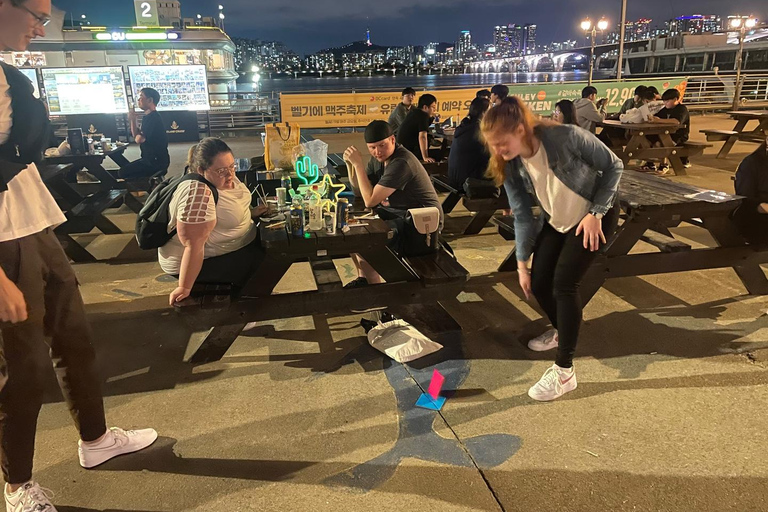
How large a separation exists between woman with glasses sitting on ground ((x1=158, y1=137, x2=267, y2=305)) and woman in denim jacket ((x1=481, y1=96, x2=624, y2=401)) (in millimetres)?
1495

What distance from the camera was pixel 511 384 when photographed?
3.15m

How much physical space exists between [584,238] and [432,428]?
1.27m

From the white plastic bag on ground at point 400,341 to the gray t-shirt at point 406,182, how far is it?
895mm

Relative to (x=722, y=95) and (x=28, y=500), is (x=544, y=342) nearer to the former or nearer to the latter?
(x=28, y=500)

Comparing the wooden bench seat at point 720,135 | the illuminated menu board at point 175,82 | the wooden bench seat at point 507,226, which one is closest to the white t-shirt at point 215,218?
the wooden bench seat at point 507,226

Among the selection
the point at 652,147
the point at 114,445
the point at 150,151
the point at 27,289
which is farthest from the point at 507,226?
the point at 652,147

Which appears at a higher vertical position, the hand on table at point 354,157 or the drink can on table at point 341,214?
the hand on table at point 354,157

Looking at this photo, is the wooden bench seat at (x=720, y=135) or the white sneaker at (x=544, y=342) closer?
the white sneaker at (x=544, y=342)

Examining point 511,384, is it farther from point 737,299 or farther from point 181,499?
point 737,299

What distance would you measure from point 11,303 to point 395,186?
8.07ft

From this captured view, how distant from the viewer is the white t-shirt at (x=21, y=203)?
6.12 feet

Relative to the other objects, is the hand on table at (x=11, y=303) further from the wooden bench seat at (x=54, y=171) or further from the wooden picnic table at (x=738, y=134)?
the wooden picnic table at (x=738, y=134)

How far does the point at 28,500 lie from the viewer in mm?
2135

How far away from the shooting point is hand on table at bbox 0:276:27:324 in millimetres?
1817
